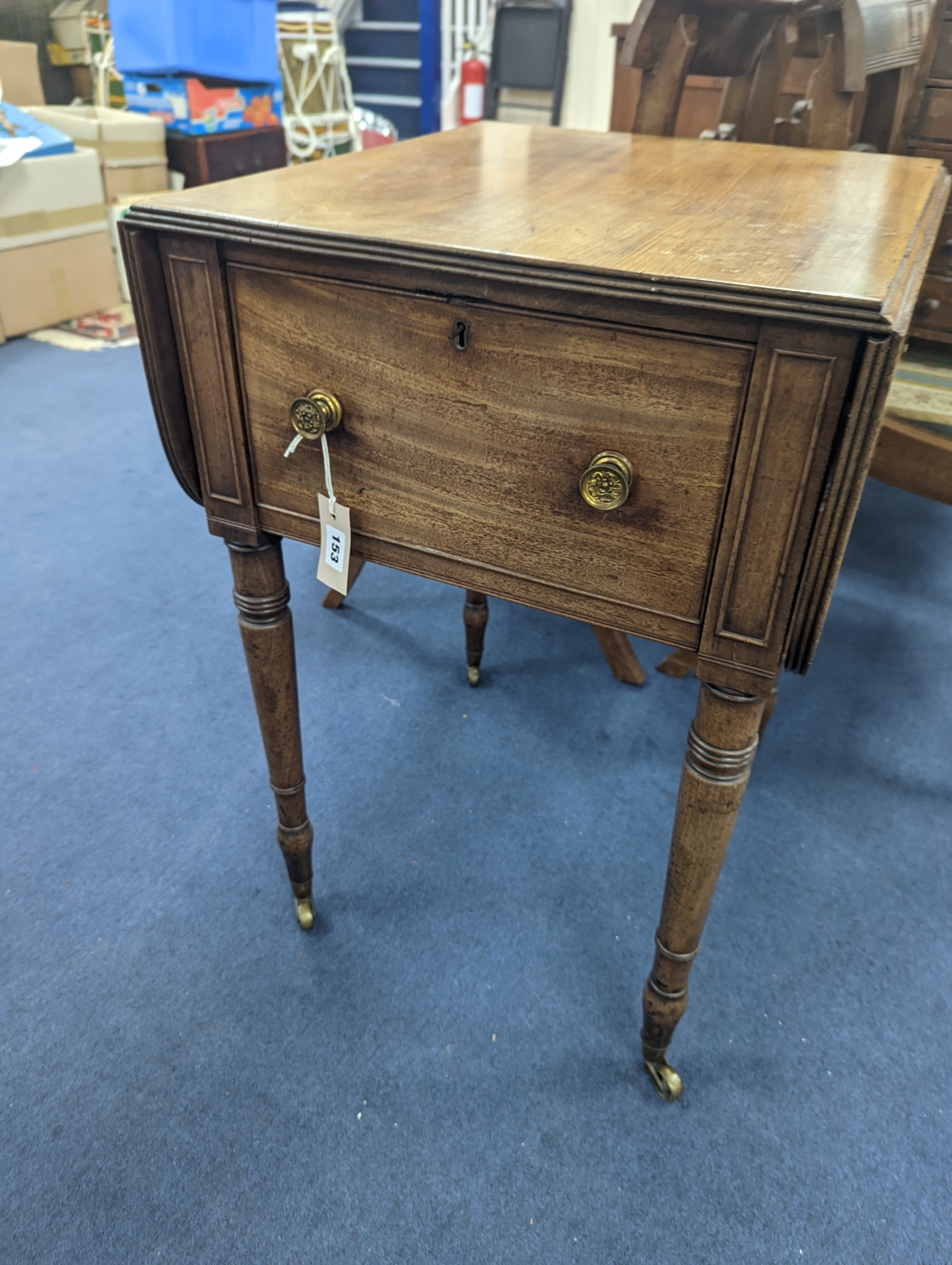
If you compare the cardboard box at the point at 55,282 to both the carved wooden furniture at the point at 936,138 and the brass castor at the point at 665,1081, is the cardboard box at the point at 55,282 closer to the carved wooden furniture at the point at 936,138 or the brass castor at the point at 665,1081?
the carved wooden furniture at the point at 936,138

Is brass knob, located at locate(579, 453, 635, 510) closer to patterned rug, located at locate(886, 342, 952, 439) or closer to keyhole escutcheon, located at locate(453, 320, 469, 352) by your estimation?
keyhole escutcheon, located at locate(453, 320, 469, 352)

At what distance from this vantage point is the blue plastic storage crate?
3062mm

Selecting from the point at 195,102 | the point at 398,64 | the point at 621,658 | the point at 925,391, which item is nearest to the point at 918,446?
the point at 925,391

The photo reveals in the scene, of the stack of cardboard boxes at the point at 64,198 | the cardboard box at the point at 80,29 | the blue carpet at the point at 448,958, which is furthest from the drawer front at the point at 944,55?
the cardboard box at the point at 80,29

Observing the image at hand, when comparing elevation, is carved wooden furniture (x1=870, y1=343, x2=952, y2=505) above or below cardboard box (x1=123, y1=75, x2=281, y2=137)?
below

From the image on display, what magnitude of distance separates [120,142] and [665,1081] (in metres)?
3.38

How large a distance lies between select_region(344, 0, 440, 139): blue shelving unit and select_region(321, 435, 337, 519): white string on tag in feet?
13.4

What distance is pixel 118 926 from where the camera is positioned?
110 centimetres

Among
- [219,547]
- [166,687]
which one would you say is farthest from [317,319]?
[219,547]

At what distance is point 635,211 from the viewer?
0.73 m

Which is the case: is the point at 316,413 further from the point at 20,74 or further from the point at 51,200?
the point at 20,74

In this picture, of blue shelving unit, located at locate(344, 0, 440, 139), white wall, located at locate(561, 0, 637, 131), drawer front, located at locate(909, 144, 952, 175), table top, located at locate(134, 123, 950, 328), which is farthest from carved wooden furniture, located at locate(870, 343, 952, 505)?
blue shelving unit, located at locate(344, 0, 440, 139)

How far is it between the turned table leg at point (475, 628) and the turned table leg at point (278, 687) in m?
0.49

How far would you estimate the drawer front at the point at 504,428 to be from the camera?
1.95ft
